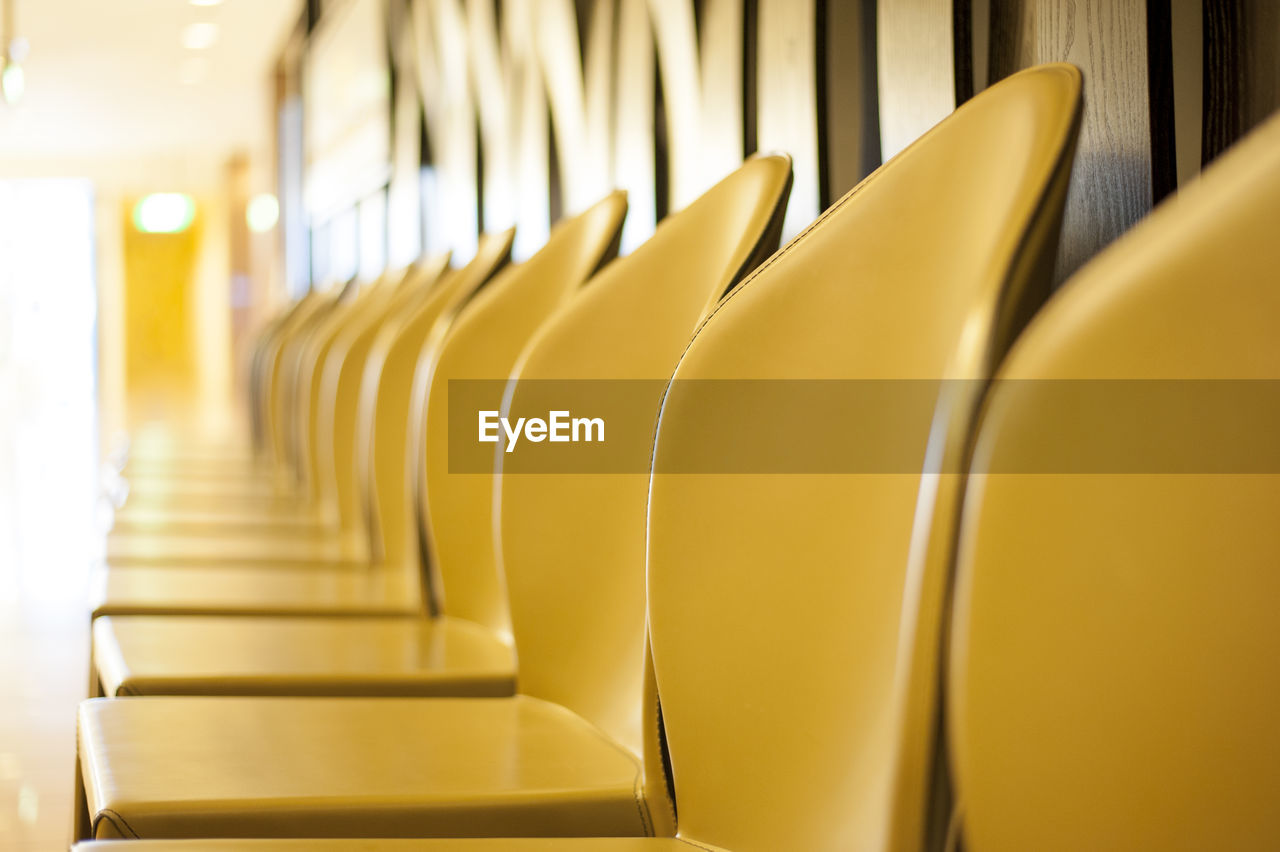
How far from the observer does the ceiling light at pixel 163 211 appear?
1894 centimetres

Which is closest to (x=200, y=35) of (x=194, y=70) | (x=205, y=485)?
(x=194, y=70)

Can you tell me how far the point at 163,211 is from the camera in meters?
19.0

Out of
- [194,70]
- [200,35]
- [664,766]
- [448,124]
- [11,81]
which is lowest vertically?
[664,766]

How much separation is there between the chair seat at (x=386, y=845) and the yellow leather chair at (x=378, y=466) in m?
1.15

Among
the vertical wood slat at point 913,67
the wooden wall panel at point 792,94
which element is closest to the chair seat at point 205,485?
the wooden wall panel at point 792,94

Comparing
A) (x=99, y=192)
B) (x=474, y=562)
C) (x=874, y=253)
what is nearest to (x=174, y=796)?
(x=874, y=253)

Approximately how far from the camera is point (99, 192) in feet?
60.5

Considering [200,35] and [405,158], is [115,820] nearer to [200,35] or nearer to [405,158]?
[405,158]

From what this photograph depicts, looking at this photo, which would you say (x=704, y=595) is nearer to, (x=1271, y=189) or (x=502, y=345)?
(x=1271, y=189)

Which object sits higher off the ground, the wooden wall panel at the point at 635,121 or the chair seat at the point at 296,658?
the wooden wall panel at the point at 635,121

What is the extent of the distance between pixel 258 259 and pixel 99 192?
25.5 feet

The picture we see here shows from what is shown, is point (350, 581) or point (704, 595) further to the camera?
point (350, 581)

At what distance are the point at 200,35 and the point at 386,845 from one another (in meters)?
9.56

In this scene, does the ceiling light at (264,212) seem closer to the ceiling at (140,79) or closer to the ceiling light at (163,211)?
the ceiling at (140,79)
